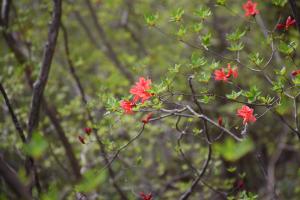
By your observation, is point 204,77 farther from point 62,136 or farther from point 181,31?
point 62,136

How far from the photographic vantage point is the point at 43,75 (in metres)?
3.02

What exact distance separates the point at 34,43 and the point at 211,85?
3024 millimetres

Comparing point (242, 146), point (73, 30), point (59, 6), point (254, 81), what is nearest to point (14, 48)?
point (59, 6)

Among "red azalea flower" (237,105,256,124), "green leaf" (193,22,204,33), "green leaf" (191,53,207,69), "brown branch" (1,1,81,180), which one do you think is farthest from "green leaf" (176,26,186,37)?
"brown branch" (1,1,81,180)

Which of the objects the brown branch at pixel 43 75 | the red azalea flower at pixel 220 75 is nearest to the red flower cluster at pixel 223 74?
the red azalea flower at pixel 220 75

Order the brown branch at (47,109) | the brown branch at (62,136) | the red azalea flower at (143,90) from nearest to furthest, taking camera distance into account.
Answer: the red azalea flower at (143,90)
the brown branch at (47,109)
the brown branch at (62,136)

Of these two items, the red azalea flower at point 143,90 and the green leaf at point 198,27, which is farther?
the green leaf at point 198,27

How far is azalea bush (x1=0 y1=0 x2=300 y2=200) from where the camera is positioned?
7.88 ft

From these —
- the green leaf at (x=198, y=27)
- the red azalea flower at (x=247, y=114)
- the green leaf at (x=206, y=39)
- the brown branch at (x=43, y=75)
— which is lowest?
the red azalea flower at (x=247, y=114)

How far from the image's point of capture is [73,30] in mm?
8188

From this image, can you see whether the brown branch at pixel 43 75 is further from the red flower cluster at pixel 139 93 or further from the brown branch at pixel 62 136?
the brown branch at pixel 62 136

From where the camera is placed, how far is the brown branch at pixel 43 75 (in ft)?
9.75

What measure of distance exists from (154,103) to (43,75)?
105 cm

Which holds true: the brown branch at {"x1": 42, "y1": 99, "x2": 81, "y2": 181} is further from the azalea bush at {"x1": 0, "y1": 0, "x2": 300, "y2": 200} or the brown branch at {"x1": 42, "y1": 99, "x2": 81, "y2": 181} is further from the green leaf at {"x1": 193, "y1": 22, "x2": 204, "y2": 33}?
the green leaf at {"x1": 193, "y1": 22, "x2": 204, "y2": 33}
